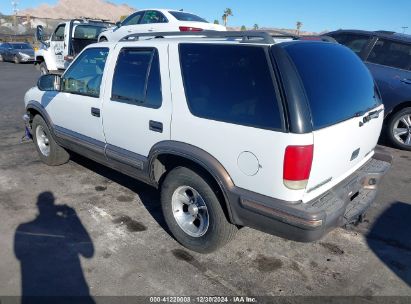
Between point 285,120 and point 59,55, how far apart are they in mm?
11819

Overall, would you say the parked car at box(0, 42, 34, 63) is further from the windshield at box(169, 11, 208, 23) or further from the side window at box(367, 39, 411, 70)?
the side window at box(367, 39, 411, 70)

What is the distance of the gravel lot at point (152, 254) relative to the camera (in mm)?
2814

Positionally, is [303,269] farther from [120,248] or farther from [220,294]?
[120,248]

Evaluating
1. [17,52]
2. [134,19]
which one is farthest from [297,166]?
[17,52]

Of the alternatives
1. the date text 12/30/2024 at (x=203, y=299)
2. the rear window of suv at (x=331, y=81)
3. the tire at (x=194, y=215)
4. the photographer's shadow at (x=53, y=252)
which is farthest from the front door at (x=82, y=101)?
the rear window of suv at (x=331, y=81)

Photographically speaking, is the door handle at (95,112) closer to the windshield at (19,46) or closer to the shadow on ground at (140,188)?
the shadow on ground at (140,188)

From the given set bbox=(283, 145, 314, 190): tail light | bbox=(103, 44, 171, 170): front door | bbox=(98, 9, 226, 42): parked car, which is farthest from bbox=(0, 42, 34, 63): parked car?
bbox=(283, 145, 314, 190): tail light

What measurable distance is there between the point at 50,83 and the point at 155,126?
2238 mm

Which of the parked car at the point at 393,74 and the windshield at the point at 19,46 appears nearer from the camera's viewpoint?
the parked car at the point at 393,74

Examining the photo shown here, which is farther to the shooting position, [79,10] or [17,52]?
[79,10]

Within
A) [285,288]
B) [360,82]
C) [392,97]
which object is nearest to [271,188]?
[285,288]

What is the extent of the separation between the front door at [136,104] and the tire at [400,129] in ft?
15.9

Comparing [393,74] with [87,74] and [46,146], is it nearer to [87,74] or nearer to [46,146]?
[87,74]

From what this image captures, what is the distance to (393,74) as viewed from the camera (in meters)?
6.15
